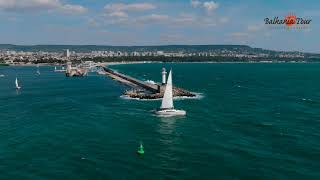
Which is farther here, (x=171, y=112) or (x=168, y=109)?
(x=168, y=109)

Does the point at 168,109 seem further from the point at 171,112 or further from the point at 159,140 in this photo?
the point at 159,140

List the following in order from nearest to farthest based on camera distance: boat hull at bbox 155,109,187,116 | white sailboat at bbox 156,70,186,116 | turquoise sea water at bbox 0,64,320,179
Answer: turquoise sea water at bbox 0,64,320,179 < boat hull at bbox 155,109,187,116 < white sailboat at bbox 156,70,186,116

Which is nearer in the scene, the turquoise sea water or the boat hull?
the turquoise sea water

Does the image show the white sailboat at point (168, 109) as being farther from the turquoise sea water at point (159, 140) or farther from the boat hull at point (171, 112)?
the turquoise sea water at point (159, 140)

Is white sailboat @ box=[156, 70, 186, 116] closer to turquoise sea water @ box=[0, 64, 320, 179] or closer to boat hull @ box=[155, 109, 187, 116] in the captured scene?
boat hull @ box=[155, 109, 187, 116]

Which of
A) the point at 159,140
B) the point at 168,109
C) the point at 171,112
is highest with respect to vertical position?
the point at 168,109

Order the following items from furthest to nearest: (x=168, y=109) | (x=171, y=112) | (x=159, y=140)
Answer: (x=168, y=109)
(x=171, y=112)
(x=159, y=140)

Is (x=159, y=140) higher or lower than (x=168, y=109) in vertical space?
lower

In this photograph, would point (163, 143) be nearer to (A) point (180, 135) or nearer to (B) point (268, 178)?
(A) point (180, 135)

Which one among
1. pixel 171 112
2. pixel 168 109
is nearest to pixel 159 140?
pixel 171 112

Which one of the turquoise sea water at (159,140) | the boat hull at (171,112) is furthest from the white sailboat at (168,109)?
the turquoise sea water at (159,140)

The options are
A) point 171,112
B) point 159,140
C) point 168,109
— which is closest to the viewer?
point 159,140

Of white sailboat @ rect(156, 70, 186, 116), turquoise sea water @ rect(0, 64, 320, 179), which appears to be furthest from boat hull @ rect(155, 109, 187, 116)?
turquoise sea water @ rect(0, 64, 320, 179)
